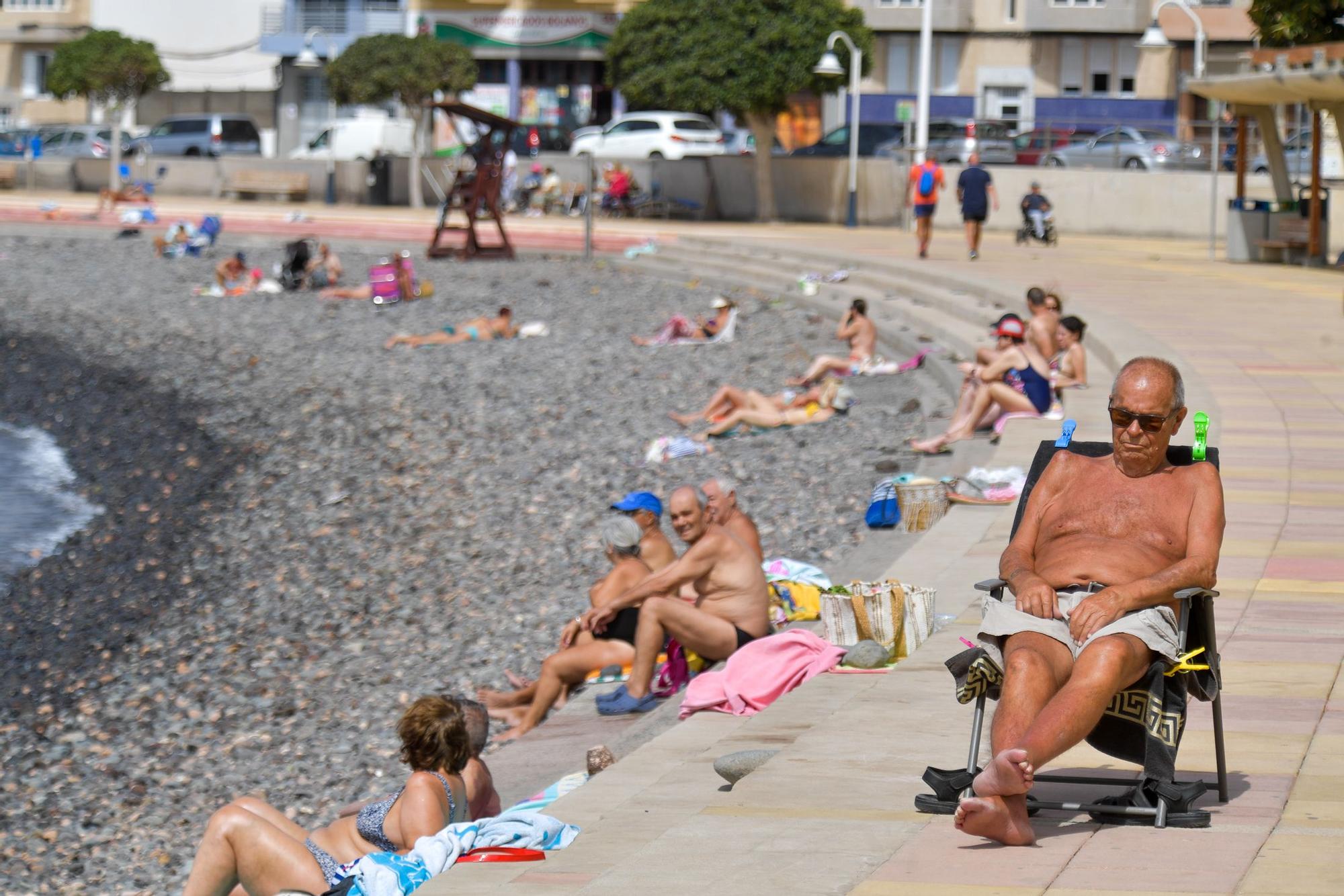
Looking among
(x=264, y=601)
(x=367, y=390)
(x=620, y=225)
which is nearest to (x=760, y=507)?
(x=264, y=601)

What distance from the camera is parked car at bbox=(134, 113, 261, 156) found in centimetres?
4266

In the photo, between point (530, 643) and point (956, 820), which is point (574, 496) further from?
point (956, 820)

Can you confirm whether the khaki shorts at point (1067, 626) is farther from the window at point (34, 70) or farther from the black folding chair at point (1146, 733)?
the window at point (34, 70)

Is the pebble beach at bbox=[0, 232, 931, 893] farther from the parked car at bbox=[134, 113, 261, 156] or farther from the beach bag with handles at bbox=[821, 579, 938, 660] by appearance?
the parked car at bbox=[134, 113, 261, 156]

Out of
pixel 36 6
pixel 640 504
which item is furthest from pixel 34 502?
pixel 36 6

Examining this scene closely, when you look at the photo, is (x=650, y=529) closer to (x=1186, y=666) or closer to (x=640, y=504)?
(x=640, y=504)

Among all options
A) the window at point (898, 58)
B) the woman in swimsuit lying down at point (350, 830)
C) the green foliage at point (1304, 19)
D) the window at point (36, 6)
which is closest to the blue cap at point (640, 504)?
the woman in swimsuit lying down at point (350, 830)

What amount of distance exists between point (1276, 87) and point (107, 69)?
94.8 feet

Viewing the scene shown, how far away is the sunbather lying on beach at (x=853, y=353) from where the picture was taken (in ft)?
56.6

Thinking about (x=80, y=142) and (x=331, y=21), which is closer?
(x=80, y=142)

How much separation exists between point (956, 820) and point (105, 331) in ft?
68.6

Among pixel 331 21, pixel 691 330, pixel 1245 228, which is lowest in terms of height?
pixel 691 330

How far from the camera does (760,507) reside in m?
13.0

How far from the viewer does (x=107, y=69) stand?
4103 centimetres
